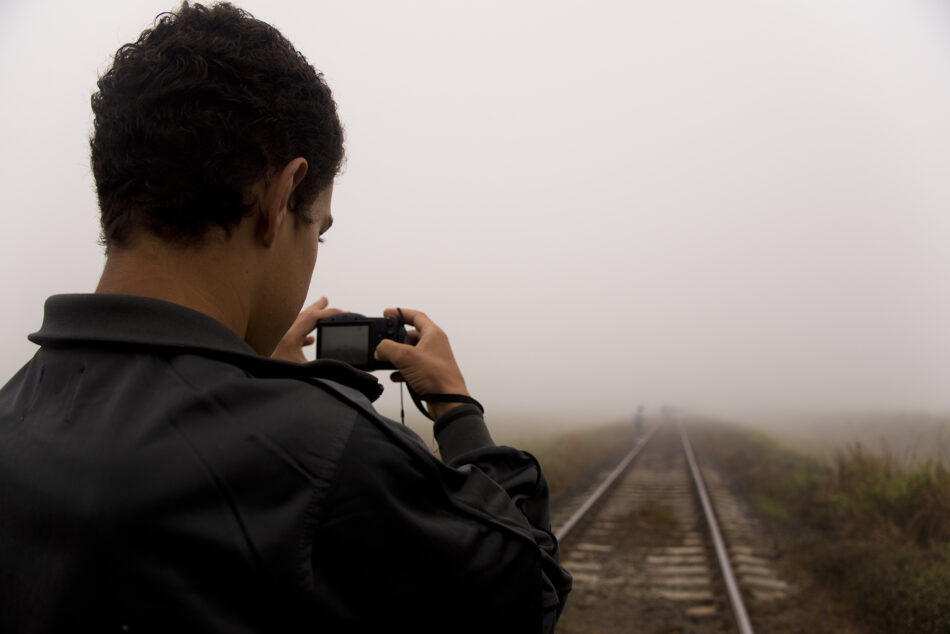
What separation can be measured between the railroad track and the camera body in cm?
417

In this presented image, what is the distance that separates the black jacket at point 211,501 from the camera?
A: 0.73m

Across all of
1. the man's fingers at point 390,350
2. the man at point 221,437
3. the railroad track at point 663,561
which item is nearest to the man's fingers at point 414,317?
the man's fingers at point 390,350

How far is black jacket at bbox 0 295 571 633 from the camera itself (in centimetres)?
73

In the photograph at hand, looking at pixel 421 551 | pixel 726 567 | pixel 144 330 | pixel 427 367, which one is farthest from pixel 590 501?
pixel 144 330

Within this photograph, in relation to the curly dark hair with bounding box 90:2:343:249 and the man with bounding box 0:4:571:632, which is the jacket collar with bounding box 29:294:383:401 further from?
the curly dark hair with bounding box 90:2:343:249

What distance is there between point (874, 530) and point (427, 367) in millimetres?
7866

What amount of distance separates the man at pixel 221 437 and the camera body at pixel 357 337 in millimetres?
338

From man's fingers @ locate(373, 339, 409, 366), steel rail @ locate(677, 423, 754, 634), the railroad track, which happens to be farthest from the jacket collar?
steel rail @ locate(677, 423, 754, 634)

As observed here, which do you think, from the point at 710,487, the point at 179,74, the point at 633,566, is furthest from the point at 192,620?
the point at 710,487

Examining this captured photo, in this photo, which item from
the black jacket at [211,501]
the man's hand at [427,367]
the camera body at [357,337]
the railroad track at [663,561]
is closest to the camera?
the black jacket at [211,501]

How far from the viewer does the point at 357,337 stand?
5.00ft

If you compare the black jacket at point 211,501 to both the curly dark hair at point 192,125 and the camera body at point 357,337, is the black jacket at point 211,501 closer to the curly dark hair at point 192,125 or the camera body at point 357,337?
the curly dark hair at point 192,125

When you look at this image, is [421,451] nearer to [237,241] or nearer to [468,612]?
[468,612]

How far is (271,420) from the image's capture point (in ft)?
2.65
